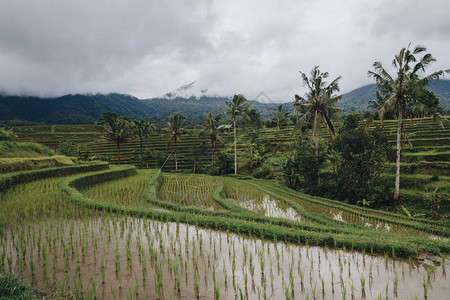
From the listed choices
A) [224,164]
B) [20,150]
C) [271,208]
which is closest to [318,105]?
[271,208]

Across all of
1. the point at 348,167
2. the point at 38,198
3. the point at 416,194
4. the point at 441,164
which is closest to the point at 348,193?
the point at 348,167

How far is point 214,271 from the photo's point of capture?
3.75m

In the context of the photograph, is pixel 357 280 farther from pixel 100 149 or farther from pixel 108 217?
pixel 100 149

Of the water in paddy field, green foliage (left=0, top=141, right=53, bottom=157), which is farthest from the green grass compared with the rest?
the water in paddy field

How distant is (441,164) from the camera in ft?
49.9

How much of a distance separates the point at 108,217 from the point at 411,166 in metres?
18.4

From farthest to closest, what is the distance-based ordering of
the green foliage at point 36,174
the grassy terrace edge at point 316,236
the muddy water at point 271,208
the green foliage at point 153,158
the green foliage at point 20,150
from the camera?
1. the green foliage at point 153,158
2. the green foliage at point 20,150
3. the green foliage at point 36,174
4. the muddy water at point 271,208
5. the grassy terrace edge at point 316,236

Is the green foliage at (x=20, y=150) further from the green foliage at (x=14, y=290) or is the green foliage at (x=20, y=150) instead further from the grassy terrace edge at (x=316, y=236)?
the green foliage at (x=14, y=290)

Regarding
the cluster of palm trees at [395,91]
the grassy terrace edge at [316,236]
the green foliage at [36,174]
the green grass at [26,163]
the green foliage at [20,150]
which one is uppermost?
the cluster of palm trees at [395,91]

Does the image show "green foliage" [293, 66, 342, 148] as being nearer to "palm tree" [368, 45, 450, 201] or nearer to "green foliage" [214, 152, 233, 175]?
"palm tree" [368, 45, 450, 201]

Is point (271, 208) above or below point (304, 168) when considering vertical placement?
below

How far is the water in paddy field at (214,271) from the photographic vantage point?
335 centimetres

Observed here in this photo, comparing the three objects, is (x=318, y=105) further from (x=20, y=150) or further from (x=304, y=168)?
(x=20, y=150)

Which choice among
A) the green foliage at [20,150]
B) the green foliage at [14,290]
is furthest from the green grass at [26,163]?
the green foliage at [14,290]
